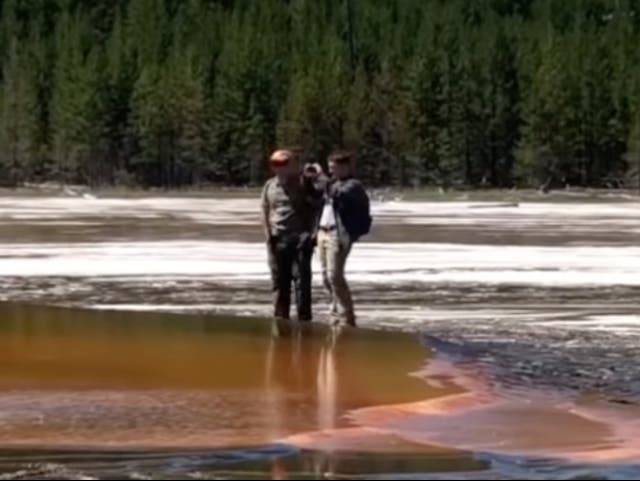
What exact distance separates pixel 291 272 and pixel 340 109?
101867 millimetres

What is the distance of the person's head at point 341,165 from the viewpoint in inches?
660

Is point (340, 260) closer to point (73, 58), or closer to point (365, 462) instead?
point (365, 462)

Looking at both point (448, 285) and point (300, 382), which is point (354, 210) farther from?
point (448, 285)

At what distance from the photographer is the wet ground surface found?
14750 mm

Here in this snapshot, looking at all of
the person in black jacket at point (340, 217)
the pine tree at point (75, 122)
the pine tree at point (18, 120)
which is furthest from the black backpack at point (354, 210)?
the pine tree at point (75, 122)

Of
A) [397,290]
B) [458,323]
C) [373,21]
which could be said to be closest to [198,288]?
[397,290]

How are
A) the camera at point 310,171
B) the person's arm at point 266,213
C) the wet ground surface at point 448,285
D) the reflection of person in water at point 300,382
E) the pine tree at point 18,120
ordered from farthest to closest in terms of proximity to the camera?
the pine tree at point 18,120, the person's arm at point 266,213, the camera at point 310,171, the wet ground surface at point 448,285, the reflection of person in water at point 300,382

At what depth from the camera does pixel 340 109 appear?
119m

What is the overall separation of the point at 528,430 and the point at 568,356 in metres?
4.19

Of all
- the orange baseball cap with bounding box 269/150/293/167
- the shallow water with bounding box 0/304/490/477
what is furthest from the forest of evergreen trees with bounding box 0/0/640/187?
the shallow water with bounding box 0/304/490/477

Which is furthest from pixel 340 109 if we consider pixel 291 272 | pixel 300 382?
pixel 300 382

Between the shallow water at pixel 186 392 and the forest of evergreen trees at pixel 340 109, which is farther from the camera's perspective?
the forest of evergreen trees at pixel 340 109

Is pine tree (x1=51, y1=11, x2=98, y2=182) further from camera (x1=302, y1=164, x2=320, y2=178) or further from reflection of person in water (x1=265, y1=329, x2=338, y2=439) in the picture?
reflection of person in water (x1=265, y1=329, x2=338, y2=439)

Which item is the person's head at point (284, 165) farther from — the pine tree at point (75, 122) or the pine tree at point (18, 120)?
the pine tree at point (75, 122)
